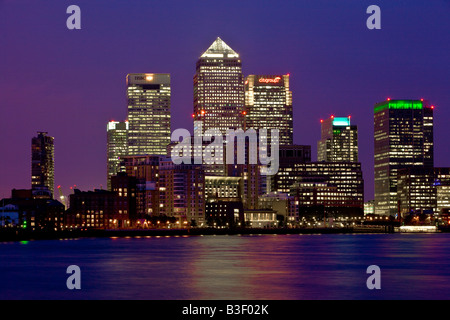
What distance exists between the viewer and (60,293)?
63750 mm

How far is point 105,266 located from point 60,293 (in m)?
29.9

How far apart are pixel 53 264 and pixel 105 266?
7986 mm

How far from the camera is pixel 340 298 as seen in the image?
60.6 meters

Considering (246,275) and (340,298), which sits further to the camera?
(246,275)

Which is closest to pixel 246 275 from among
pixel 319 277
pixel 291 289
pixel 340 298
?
pixel 319 277
